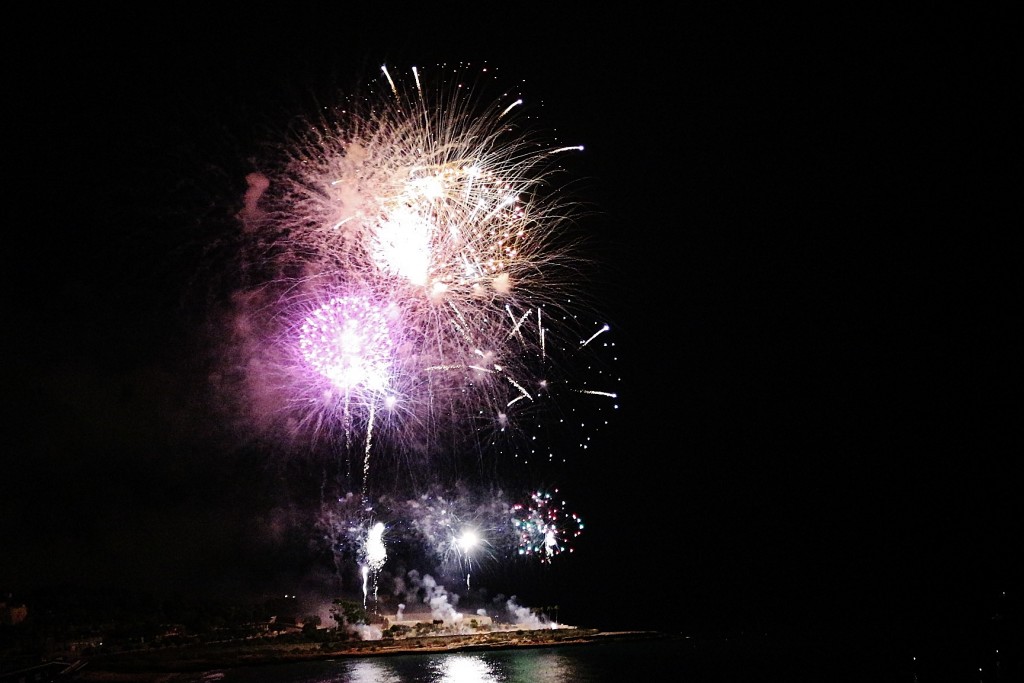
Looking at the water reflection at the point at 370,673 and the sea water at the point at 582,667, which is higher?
the water reflection at the point at 370,673

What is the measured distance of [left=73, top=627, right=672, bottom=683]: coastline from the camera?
153ft

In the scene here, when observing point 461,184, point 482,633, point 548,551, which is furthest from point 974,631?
point 461,184

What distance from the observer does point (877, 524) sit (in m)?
96.6

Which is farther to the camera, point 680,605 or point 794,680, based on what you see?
point 680,605

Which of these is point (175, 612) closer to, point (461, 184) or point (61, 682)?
point (61, 682)

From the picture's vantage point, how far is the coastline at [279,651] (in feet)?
153

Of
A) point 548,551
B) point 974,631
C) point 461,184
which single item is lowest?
point 974,631

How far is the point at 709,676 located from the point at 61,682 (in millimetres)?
39798

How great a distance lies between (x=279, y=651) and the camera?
2216 inches

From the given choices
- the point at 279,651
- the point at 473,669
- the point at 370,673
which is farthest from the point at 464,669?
the point at 279,651

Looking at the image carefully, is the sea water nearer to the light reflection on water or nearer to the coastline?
the light reflection on water

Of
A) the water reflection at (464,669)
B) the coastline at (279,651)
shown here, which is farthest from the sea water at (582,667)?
the coastline at (279,651)

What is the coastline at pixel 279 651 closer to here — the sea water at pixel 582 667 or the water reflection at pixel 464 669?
the sea water at pixel 582 667

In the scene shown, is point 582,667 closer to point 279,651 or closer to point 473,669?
point 473,669
